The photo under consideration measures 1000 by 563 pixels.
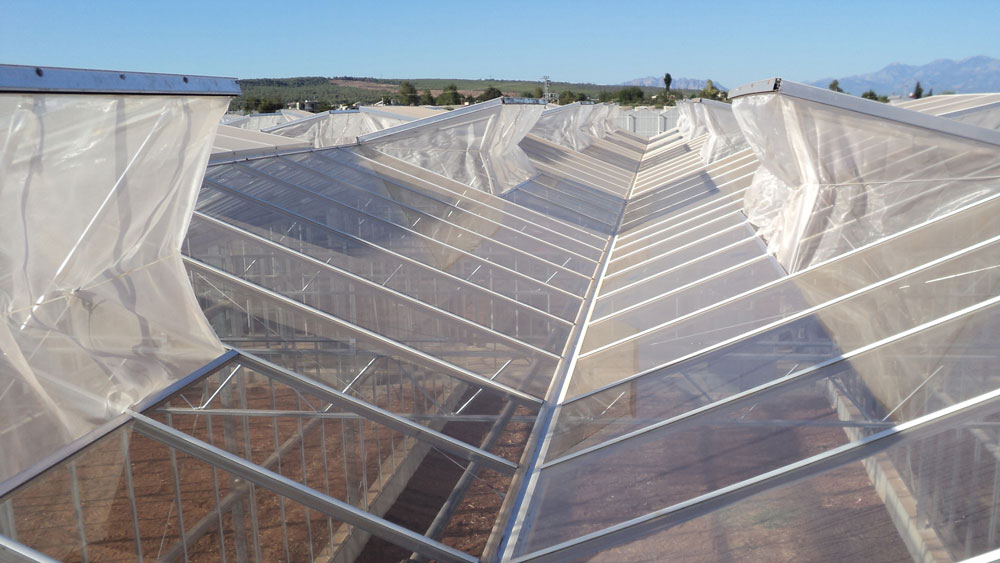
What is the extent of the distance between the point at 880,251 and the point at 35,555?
6.49 metres

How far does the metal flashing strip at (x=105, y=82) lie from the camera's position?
2840 mm

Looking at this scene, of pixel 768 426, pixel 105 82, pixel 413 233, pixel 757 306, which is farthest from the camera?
pixel 413 233

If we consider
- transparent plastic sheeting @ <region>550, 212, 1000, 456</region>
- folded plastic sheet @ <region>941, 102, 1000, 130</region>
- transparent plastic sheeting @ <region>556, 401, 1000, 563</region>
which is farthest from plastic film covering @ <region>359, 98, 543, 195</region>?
Answer: transparent plastic sheeting @ <region>556, 401, 1000, 563</region>

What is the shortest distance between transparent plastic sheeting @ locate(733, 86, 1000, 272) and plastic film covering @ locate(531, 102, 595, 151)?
20371mm

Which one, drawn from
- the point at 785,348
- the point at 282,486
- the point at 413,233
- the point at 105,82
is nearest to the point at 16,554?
the point at 282,486

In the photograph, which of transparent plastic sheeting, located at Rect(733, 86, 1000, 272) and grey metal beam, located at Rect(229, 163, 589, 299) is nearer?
transparent plastic sheeting, located at Rect(733, 86, 1000, 272)

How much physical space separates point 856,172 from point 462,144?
8.83 meters

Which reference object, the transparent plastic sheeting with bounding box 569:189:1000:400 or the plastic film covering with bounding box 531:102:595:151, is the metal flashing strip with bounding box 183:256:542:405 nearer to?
the transparent plastic sheeting with bounding box 569:189:1000:400

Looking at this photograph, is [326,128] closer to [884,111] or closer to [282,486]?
[884,111]

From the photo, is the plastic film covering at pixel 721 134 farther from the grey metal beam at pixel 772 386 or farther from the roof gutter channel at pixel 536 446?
the grey metal beam at pixel 772 386

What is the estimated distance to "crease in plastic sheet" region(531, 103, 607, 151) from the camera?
94.7 feet

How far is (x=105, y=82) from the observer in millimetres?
3387

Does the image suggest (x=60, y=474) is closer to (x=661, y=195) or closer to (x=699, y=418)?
(x=699, y=418)

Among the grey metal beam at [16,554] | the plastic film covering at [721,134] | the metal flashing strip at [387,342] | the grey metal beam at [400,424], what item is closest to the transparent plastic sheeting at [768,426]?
the grey metal beam at [400,424]
